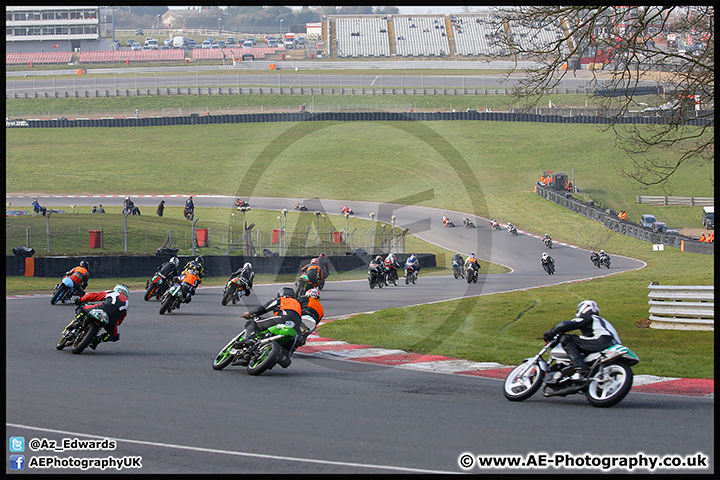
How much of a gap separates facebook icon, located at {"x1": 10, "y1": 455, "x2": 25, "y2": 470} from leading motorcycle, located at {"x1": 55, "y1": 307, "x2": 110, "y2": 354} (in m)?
5.36

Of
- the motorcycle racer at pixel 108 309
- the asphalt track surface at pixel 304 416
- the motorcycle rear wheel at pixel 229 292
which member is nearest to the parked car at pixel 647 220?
the motorcycle rear wheel at pixel 229 292

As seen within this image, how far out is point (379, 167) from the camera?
5741cm

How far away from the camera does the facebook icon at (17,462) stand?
6711 mm

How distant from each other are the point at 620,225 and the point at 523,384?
1480 inches

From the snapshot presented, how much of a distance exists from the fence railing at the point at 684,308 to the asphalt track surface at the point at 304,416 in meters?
6.43

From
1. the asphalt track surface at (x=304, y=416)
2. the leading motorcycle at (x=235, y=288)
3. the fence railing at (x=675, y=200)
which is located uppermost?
the fence railing at (x=675, y=200)

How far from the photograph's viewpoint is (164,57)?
109188 mm

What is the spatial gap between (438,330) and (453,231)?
27736 mm

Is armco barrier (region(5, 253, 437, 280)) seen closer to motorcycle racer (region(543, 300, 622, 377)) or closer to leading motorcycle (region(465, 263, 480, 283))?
leading motorcycle (region(465, 263, 480, 283))

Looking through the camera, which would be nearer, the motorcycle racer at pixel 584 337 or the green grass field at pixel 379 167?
the motorcycle racer at pixel 584 337

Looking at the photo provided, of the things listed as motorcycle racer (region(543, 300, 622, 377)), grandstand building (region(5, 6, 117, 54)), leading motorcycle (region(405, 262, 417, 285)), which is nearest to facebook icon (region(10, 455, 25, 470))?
motorcycle racer (region(543, 300, 622, 377))

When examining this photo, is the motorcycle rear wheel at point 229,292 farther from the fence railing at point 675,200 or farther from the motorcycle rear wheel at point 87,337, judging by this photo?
the fence railing at point 675,200

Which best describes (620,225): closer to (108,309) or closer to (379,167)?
(379,167)

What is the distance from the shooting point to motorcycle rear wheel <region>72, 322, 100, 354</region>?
1210cm
